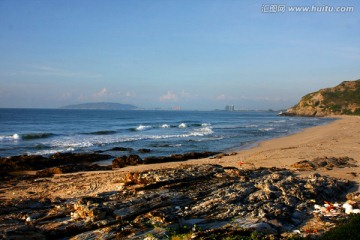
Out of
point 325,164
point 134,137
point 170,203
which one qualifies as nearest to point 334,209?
point 170,203

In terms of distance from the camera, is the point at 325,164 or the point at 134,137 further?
the point at 134,137

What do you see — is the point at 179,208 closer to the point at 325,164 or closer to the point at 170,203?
the point at 170,203

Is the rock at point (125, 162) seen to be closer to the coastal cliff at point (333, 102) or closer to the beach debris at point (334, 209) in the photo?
the beach debris at point (334, 209)

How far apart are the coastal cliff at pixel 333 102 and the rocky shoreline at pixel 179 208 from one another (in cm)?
10824

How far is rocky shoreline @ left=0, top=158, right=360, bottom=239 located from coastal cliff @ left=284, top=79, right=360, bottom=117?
108 meters

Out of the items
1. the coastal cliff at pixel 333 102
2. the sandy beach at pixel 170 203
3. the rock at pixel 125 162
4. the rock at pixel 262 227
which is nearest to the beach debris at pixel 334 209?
the sandy beach at pixel 170 203

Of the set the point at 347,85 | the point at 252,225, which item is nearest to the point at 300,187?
the point at 252,225

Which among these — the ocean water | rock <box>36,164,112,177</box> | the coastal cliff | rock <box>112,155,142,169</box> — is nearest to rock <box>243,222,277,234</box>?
rock <box>36,164,112,177</box>

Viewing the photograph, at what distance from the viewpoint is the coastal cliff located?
11386 cm

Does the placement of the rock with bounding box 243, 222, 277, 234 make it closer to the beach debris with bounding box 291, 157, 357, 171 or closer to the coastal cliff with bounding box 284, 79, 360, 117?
the beach debris with bounding box 291, 157, 357, 171

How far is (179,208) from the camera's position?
7906 millimetres

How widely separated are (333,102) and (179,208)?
131573 millimetres

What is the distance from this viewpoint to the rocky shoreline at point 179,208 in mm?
6691

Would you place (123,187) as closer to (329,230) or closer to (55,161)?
(329,230)
